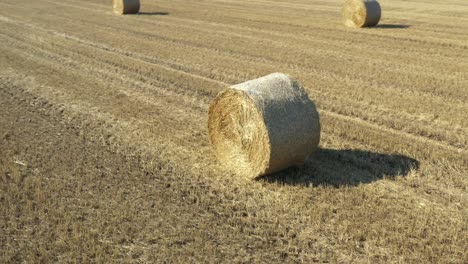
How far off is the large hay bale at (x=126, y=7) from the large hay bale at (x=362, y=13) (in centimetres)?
1180

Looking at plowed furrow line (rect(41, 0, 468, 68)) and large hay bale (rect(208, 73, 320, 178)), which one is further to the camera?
plowed furrow line (rect(41, 0, 468, 68))

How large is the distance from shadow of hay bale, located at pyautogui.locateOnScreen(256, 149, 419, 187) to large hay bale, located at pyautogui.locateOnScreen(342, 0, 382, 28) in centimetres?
1479

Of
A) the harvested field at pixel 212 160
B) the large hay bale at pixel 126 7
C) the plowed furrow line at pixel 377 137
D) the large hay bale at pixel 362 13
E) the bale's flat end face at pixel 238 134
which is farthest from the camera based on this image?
the large hay bale at pixel 126 7

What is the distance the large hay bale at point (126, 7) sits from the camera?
2741 cm

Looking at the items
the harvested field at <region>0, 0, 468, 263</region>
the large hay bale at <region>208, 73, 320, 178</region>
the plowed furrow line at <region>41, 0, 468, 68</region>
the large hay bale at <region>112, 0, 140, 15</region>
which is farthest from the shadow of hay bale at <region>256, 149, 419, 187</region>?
the large hay bale at <region>112, 0, 140, 15</region>

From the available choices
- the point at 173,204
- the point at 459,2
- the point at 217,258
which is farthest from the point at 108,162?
the point at 459,2

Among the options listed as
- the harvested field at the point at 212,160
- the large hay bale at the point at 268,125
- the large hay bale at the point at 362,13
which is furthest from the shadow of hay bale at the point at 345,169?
the large hay bale at the point at 362,13

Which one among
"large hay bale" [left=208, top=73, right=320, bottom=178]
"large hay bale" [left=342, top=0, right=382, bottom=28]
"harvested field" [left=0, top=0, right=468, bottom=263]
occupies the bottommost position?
"harvested field" [left=0, top=0, right=468, bottom=263]

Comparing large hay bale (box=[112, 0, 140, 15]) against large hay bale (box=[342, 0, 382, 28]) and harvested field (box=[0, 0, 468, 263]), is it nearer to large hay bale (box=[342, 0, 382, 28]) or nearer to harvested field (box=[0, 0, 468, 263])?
harvested field (box=[0, 0, 468, 263])

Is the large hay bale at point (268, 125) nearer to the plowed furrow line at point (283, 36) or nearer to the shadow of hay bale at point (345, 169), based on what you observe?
the shadow of hay bale at point (345, 169)

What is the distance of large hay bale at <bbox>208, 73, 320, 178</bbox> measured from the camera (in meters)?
7.37

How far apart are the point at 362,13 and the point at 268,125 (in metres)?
16.4

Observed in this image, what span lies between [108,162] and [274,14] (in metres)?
21.2

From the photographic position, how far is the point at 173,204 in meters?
6.87
